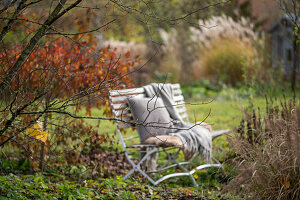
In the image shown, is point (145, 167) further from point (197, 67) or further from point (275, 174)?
point (197, 67)

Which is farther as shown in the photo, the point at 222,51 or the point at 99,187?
the point at 222,51

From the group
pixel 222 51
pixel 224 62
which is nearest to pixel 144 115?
pixel 224 62

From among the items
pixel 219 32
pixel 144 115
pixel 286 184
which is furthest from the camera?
pixel 219 32

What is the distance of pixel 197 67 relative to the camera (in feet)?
44.7

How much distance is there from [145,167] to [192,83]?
836cm

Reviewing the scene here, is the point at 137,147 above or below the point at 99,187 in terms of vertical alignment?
above

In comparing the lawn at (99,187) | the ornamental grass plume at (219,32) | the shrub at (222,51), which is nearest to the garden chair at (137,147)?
the lawn at (99,187)

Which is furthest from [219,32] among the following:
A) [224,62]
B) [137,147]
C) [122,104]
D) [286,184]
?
[286,184]

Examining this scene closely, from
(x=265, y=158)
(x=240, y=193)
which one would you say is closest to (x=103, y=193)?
(x=240, y=193)

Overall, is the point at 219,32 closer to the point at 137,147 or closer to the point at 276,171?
the point at 137,147

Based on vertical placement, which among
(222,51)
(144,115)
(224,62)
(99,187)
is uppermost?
(222,51)

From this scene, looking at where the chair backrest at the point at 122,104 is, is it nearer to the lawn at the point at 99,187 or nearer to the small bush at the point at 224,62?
the lawn at the point at 99,187

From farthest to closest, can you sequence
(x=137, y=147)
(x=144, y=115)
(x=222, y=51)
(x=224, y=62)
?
(x=222, y=51) → (x=224, y=62) → (x=144, y=115) → (x=137, y=147)

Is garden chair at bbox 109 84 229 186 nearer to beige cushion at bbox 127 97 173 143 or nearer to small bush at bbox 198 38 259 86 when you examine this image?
beige cushion at bbox 127 97 173 143
